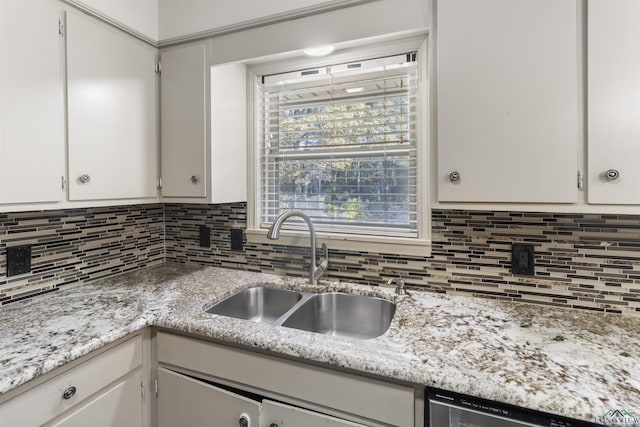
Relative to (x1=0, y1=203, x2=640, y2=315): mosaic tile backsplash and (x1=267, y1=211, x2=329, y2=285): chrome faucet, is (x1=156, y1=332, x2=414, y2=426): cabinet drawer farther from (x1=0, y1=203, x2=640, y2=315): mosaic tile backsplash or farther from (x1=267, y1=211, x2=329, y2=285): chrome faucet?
(x1=0, y1=203, x2=640, y2=315): mosaic tile backsplash

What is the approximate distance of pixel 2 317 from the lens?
3.91ft

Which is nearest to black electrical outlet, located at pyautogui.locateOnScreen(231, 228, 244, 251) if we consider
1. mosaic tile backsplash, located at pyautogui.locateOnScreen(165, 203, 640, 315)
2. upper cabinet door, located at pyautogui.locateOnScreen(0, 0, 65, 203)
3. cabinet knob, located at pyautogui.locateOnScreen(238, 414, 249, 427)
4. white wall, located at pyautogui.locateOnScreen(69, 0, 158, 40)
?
mosaic tile backsplash, located at pyautogui.locateOnScreen(165, 203, 640, 315)

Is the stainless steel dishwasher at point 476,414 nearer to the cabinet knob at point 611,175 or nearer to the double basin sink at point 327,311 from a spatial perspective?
the double basin sink at point 327,311

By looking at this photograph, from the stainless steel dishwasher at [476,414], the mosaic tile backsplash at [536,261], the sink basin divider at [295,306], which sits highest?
the mosaic tile backsplash at [536,261]

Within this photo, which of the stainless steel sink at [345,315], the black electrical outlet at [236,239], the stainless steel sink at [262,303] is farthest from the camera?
the black electrical outlet at [236,239]

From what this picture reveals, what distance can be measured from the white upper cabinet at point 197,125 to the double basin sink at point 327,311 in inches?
21.0

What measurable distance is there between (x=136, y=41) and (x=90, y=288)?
1193 millimetres

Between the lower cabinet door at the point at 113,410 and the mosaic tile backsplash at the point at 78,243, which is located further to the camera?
the mosaic tile backsplash at the point at 78,243

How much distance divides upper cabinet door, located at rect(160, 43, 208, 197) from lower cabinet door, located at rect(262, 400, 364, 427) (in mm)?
1002

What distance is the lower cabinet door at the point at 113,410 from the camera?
39.4 inches

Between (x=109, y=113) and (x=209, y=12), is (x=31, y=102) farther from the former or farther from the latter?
(x=209, y=12)

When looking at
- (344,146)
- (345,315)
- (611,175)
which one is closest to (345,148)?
(344,146)

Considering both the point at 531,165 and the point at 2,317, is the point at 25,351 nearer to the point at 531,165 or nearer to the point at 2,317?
the point at 2,317

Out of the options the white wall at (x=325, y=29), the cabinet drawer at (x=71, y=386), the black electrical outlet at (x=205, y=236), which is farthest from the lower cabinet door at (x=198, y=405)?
the white wall at (x=325, y=29)
